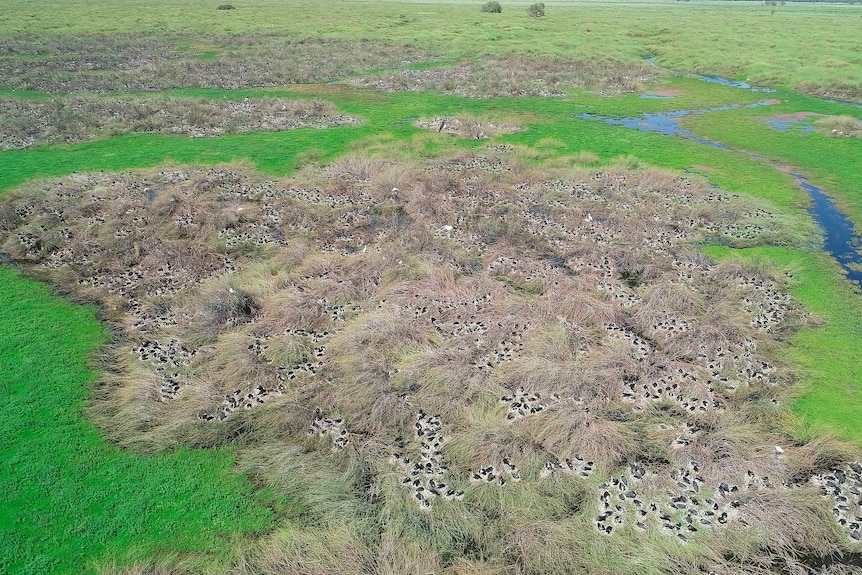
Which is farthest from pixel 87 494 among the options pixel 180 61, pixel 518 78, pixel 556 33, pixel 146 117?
pixel 556 33

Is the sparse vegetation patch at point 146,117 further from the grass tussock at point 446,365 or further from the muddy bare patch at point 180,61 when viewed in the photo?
the grass tussock at point 446,365

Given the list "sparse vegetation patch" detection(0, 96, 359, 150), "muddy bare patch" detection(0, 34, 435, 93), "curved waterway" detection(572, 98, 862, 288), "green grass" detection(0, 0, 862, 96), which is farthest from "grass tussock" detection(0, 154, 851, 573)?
"green grass" detection(0, 0, 862, 96)

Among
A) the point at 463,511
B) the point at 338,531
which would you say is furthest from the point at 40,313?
the point at 463,511

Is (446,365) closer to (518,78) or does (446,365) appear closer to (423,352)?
(423,352)

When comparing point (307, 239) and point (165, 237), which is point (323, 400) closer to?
point (307, 239)

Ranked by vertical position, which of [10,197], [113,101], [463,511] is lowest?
[463,511]

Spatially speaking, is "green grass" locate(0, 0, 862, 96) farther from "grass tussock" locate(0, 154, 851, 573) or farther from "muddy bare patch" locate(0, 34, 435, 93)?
"grass tussock" locate(0, 154, 851, 573)
